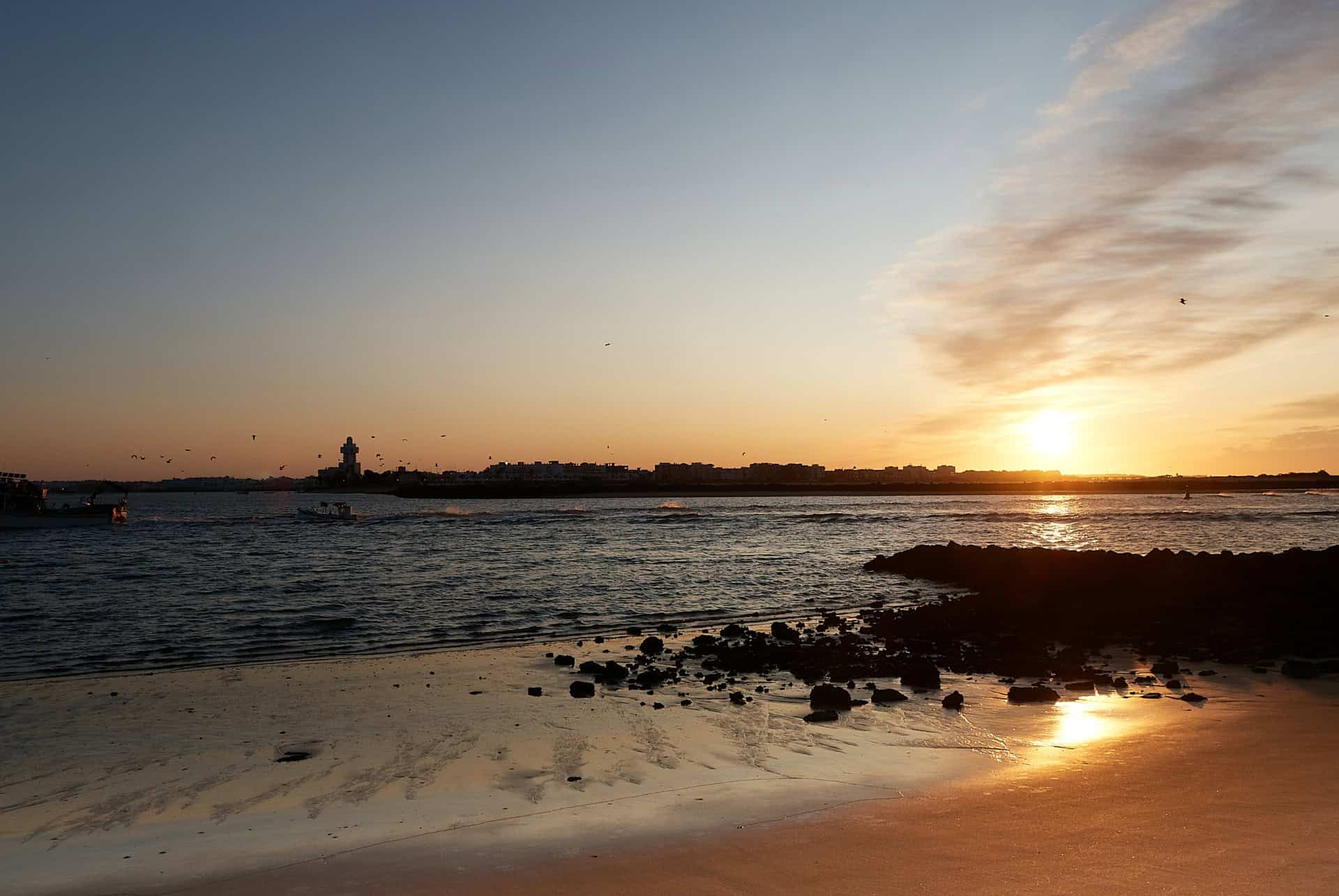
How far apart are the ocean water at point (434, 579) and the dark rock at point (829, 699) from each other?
27.1 ft

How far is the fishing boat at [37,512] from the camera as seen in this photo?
83.9 m

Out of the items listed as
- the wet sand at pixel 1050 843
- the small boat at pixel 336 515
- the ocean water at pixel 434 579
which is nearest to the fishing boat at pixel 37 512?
the ocean water at pixel 434 579

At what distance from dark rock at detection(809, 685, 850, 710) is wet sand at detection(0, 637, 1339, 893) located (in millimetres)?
576

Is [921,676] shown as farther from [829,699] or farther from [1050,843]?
[1050,843]

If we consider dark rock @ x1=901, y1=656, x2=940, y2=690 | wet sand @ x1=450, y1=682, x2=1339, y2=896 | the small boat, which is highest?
wet sand @ x1=450, y1=682, x2=1339, y2=896

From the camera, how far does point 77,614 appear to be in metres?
28.8

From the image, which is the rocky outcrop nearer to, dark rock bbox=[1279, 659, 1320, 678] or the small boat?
dark rock bbox=[1279, 659, 1320, 678]

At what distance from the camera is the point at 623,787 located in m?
10.9

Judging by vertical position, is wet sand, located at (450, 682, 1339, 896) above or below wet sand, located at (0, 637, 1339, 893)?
above

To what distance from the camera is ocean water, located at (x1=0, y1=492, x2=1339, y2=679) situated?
24.3 m

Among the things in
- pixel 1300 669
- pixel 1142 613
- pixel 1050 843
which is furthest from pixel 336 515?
pixel 1050 843

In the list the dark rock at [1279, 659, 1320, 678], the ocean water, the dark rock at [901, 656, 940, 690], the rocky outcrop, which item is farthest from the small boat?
the dark rock at [1279, 659, 1320, 678]

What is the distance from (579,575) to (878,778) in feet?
101

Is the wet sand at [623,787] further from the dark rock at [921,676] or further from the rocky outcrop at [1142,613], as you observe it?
the rocky outcrop at [1142,613]
